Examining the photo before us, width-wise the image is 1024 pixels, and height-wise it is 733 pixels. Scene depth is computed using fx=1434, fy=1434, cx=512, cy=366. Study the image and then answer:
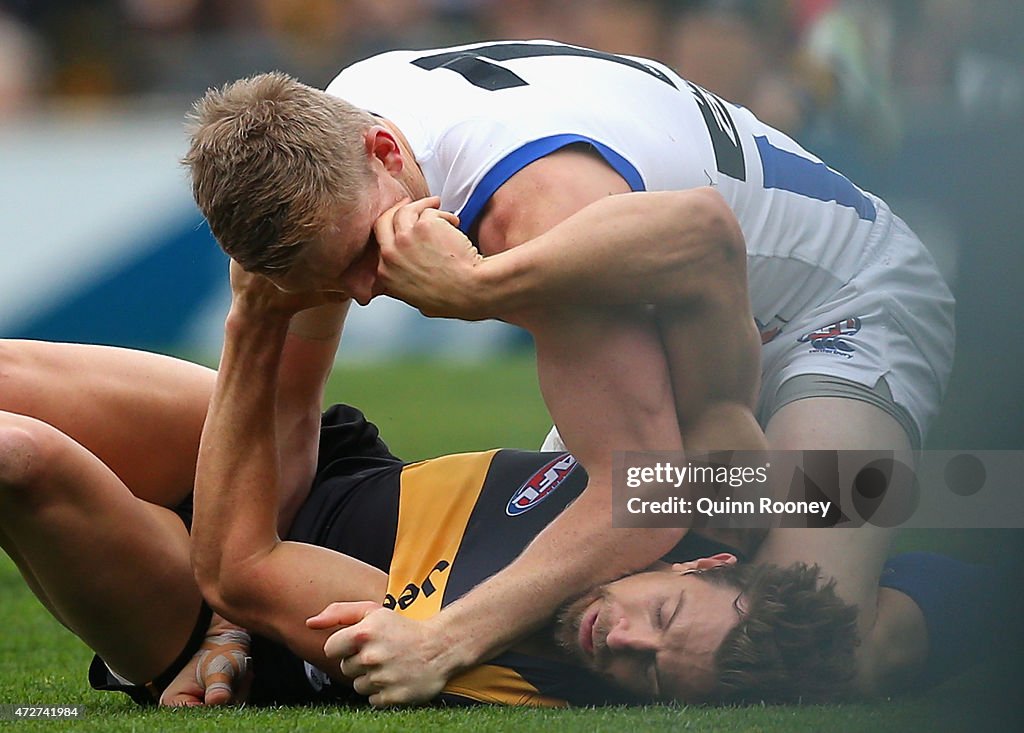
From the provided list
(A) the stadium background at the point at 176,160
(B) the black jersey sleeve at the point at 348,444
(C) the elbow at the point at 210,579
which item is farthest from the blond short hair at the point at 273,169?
(A) the stadium background at the point at 176,160

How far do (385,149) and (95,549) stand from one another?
2.33 ft

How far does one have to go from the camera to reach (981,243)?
3.22 ft

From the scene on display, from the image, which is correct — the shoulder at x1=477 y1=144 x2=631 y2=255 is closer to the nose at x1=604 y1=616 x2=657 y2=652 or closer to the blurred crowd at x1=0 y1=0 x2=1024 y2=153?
the blurred crowd at x1=0 y1=0 x2=1024 y2=153

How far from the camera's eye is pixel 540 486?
2.21m

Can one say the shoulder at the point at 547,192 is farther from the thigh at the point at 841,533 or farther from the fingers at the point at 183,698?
the fingers at the point at 183,698

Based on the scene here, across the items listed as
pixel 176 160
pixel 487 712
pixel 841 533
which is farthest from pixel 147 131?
pixel 841 533

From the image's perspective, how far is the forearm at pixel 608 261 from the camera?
193 cm

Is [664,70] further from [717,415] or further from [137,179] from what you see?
[137,179]

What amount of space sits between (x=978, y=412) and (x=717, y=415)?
2.80ft

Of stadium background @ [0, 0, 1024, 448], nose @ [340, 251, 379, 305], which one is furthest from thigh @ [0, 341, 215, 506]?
stadium background @ [0, 0, 1024, 448]

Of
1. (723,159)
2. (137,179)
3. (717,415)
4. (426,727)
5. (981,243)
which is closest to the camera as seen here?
(981,243)

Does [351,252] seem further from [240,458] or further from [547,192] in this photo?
[240,458]

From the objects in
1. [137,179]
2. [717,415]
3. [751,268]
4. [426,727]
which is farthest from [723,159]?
[137,179]

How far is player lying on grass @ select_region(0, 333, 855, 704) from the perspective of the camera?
1908mm
